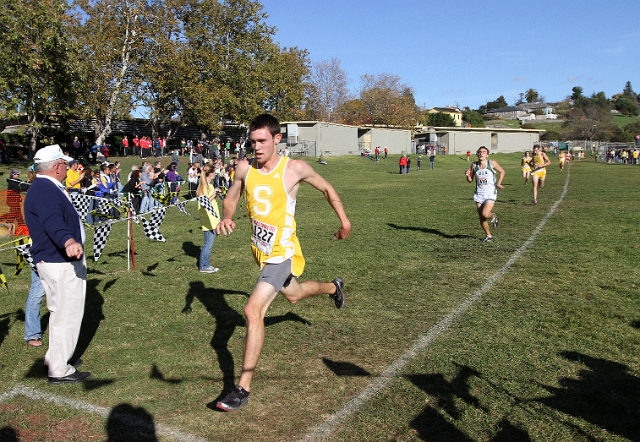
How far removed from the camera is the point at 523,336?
219 inches

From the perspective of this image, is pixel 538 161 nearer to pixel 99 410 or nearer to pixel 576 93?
pixel 99 410

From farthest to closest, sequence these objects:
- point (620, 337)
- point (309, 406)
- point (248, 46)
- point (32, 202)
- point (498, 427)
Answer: point (248, 46) < point (620, 337) < point (32, 202) < point (309, 406) < point (498, 427)

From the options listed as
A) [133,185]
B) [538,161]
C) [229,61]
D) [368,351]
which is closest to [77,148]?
[229,61]

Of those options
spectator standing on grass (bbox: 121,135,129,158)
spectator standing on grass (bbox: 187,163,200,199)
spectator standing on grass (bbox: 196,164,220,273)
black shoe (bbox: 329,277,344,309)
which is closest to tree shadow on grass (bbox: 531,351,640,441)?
black shoe (bbox: 329,277,344,309)

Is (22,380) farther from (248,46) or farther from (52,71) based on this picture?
(248,46)

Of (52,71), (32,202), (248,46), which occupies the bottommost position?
(32,202)

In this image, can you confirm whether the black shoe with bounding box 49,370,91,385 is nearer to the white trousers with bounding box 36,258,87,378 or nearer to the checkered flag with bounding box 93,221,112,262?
the white trousers with bounding box 36,258,87,378

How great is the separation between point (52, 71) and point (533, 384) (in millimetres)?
31657

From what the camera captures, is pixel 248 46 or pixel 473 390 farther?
pixel 248 46

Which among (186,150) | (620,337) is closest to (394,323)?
(620,337)

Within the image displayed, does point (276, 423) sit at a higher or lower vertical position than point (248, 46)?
lower

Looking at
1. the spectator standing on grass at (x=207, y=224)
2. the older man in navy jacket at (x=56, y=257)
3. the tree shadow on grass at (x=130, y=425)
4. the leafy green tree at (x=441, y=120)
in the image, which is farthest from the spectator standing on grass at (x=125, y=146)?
the leafy green tree at (x=441, y=120)

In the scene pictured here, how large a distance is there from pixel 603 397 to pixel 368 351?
2.04 metres

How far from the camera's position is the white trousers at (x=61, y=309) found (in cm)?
484
